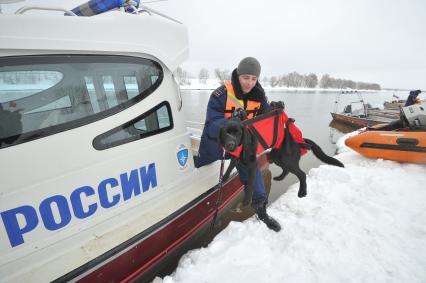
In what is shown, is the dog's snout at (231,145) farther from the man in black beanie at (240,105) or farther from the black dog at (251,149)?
the man in black beanie at (240,105)

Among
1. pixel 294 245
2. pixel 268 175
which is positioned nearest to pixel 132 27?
pixel 294 245

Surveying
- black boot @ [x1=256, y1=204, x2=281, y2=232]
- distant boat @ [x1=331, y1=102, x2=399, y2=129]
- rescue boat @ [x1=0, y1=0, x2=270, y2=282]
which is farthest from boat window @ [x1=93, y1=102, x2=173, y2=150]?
distant boat @ [x1=331, y1=102, x2=399, y2=129]

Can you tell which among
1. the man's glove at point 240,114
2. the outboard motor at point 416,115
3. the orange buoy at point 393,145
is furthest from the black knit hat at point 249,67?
the outboard motor at point 416,115

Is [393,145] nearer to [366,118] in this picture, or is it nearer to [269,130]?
[269,130]

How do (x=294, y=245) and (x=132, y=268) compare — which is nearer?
(x=132, y=268)

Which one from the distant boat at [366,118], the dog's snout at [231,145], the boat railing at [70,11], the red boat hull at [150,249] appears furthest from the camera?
the distant boat at [366,118]

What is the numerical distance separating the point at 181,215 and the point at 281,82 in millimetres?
111438

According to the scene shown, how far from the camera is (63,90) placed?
1491 mm

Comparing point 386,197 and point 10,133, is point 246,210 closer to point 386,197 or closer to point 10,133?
point 386,197

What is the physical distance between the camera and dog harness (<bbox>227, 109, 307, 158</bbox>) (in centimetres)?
198

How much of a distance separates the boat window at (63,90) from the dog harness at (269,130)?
1.01 meters

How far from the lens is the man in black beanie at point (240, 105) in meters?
2.12

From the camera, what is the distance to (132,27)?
5.39ft

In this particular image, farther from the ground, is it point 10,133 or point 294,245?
point 10,133
